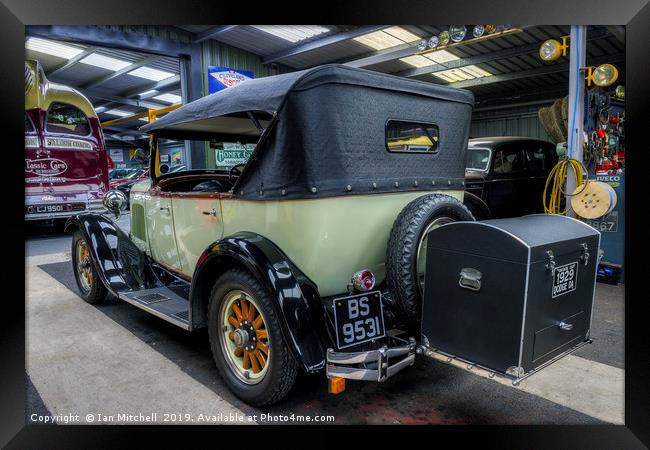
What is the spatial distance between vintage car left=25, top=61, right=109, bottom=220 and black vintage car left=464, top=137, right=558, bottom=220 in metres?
5.49

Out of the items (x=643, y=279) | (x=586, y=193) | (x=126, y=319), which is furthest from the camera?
(x=586, y=193)

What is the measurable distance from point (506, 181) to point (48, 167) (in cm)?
658

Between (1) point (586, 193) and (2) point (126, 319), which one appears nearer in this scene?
(2) point (126, 319)

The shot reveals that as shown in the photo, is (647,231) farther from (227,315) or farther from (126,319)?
(126,319)

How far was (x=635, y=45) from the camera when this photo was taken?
1.87m

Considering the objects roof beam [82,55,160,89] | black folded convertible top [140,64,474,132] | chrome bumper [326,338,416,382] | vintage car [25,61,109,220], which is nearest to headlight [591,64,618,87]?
black folded convertible top [140,64,474,132]

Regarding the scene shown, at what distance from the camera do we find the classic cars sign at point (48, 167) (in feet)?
17.4

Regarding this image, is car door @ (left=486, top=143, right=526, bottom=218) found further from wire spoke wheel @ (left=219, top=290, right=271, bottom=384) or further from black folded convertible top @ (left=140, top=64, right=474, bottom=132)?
wire spoke wheel @ (left=219, top=290, right=271, bottom=384)

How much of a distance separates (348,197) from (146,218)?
2.38m

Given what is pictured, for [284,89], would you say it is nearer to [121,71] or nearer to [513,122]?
[121,71]

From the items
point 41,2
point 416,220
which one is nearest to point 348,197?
point 416,220

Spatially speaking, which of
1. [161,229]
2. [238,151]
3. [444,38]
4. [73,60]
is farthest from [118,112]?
[444,38]

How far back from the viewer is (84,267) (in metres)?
3.94

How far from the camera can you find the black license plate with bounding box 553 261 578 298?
5.90 ft
